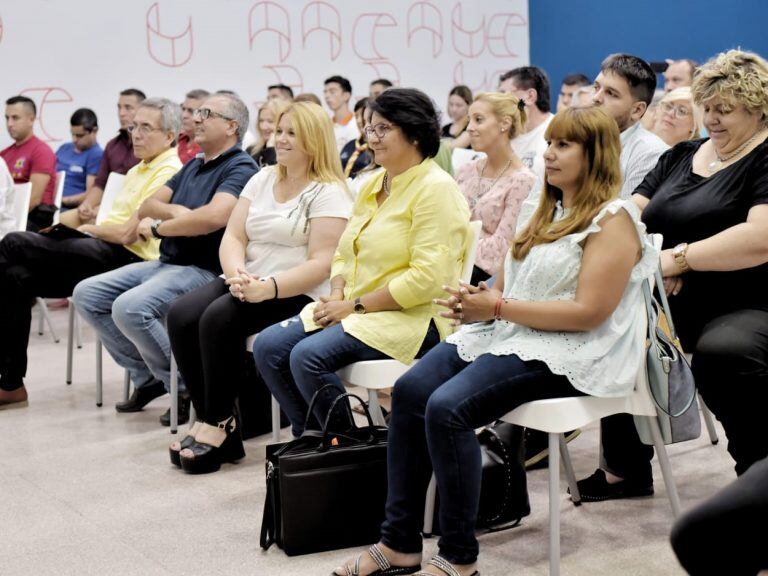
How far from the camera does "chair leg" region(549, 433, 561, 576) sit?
2.42 metres

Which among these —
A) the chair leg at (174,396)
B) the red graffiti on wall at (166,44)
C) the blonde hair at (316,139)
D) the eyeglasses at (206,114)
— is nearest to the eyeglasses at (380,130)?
the blonde hair at (316,139)

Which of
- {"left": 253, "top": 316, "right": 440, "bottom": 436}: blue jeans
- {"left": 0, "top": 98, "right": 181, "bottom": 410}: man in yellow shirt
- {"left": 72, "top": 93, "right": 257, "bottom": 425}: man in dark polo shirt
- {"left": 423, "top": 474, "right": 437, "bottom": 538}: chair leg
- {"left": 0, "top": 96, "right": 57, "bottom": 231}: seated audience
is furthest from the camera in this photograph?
{"left": 0, "top": 96, "right": 57, "bottom": 231}: seated audience

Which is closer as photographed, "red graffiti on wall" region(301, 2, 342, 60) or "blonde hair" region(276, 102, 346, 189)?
"blonde hair" region(276, 102, 346, 189)

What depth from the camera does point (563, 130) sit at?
8.27ft

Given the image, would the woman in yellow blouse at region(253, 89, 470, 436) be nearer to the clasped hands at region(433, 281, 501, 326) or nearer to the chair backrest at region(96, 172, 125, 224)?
the clasped hands at region(433, 281, 501, 326)

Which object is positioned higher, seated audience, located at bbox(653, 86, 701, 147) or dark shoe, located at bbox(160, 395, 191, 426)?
seated audience, located at bbox(653, 86, 701, 147)

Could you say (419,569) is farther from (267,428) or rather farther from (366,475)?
(267,428)

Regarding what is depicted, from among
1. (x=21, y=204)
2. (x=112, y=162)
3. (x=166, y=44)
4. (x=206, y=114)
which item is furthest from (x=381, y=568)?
(x=166, y=44)

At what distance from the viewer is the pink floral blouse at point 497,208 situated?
3590 millimetres

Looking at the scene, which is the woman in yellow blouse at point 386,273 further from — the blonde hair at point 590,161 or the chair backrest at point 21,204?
the chair backrest at point 21,204

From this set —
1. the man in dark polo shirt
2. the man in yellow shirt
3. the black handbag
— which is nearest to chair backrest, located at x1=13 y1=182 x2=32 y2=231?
A: the man in yellow shirt

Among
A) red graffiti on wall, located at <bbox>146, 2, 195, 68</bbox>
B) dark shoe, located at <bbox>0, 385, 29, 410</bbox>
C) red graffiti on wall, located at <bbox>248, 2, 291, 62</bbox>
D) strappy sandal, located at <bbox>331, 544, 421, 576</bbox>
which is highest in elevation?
red graffiti on wall, located at <bbox>248, 2, 291, 62</bbox>

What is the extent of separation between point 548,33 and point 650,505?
742cm

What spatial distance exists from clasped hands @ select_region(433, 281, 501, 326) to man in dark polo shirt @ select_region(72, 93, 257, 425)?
1628 mm
